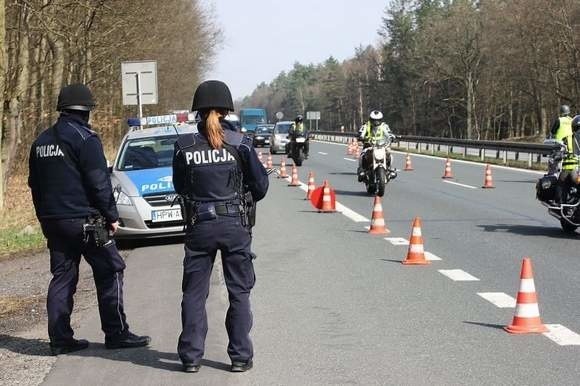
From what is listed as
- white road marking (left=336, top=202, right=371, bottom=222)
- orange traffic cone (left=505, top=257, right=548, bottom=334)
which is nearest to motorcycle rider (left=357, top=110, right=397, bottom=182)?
white road marking (left=336, top=202, right=371, bottom=222)

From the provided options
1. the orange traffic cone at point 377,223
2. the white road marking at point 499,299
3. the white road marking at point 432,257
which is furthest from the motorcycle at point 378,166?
the white road marking at point 499,299

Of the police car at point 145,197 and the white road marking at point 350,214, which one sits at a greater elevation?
the police car at point 145,197

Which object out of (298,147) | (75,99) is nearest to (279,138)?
(298,147)

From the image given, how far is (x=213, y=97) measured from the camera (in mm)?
5664

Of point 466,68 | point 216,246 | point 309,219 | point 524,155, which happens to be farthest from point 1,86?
point 466,68

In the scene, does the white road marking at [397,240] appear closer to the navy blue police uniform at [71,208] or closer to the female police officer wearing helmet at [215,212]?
the navy blue police uniform at [71,208]

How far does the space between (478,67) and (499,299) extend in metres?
73.3

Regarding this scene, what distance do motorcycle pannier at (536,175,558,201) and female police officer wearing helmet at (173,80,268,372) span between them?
328 inches

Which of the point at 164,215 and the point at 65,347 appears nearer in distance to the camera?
the point at 65,347

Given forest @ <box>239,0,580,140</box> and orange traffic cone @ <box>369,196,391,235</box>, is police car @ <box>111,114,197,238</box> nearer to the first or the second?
orange traffic cone @ <box>369,196,391,235</box>

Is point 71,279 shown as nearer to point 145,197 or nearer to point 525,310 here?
point 525,310

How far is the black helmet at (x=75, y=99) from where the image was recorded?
21.1 feet

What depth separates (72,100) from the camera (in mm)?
6426

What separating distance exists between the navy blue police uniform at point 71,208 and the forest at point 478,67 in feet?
169
